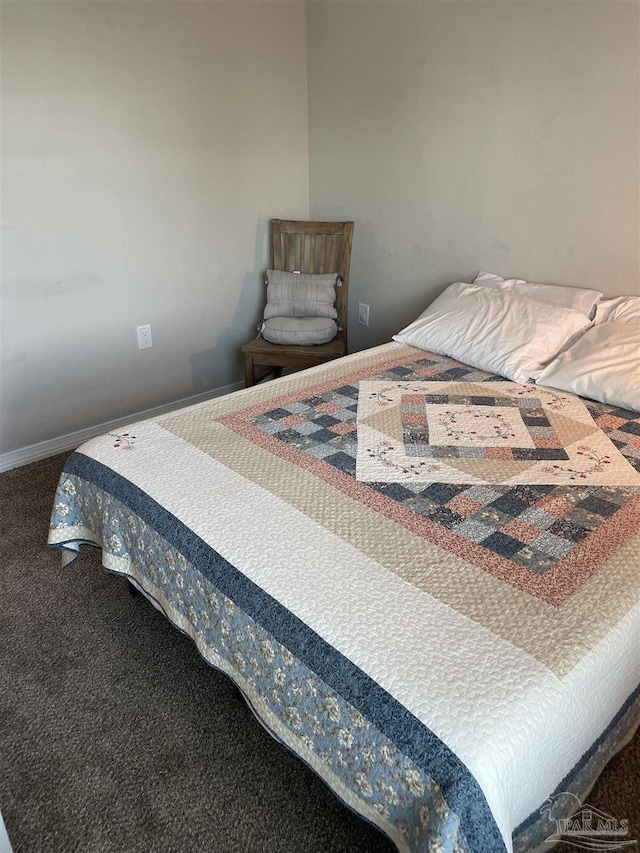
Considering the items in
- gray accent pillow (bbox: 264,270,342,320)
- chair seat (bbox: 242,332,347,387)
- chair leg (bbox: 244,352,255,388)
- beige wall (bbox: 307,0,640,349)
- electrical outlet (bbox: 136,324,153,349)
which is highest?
beige wall (bbox: 307,0,640,349)

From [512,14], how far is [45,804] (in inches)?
115

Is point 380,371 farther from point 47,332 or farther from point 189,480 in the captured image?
point 47,332

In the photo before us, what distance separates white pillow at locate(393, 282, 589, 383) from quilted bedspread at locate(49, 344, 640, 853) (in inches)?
8.7

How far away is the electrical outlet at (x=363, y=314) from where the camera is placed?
3410 millimetres

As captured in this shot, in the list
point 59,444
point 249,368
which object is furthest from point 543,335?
point 59,444

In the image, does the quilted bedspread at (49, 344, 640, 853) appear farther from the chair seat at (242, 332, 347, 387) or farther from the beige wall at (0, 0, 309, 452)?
the beige wall at (0, 0, 309, 452)

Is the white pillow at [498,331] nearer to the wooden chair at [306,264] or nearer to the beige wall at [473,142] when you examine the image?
the beige wall at [473,142]

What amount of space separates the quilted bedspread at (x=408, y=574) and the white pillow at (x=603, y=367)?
2.1 inches

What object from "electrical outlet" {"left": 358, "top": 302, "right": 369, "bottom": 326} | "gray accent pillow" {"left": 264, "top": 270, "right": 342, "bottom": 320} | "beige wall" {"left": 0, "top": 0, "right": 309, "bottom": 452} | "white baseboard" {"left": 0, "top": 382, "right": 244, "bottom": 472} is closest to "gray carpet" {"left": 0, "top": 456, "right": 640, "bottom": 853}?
"white baseboard" {"left": 0, "top": 382, "right": 244, "bottom": 472}

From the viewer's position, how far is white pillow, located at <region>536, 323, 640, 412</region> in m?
1.99

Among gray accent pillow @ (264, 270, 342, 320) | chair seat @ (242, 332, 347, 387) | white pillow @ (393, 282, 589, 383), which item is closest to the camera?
white pillow @ (393, 282, 589, 383)

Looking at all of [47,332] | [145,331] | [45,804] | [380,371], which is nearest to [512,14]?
[380,371]

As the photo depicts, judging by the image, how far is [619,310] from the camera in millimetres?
2299

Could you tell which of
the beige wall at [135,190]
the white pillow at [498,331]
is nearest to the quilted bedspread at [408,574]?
the white pillow at [498,331]
